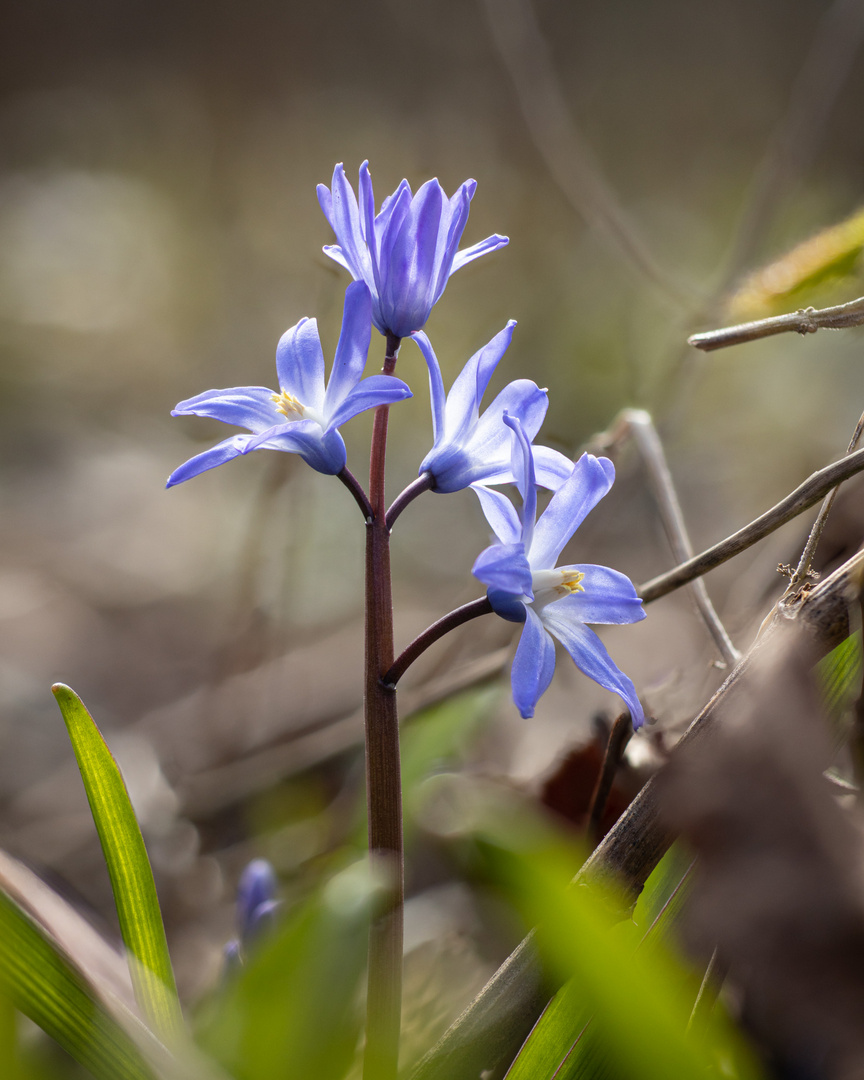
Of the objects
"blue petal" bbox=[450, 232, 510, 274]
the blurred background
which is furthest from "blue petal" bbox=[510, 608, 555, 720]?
the blurred background

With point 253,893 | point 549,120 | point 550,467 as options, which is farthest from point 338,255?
point 549,120

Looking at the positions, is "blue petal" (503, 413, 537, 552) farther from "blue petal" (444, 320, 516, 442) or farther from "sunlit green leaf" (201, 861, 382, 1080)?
"sunlit green leaf" (201, 861, 382, 1080)

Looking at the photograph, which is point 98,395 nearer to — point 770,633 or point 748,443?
point 748,443

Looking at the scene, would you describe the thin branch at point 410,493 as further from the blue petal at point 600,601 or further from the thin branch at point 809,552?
the thin branch at point 809,552

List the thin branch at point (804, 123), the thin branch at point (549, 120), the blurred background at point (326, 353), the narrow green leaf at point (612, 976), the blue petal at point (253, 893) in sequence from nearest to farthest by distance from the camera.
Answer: the narrow green leaf at point (612, 976)
the blue petal at point (253, 893)
the blurred background at point (326, 353)
the thin branch at point (804, 123)
the thin branch at point (549, 120)

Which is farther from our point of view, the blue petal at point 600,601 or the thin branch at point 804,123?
the thin branch at point 804,123

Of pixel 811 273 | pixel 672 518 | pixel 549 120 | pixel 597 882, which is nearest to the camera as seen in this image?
pixel 597 882

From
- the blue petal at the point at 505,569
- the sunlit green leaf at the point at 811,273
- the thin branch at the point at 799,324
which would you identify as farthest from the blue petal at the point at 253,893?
the sunlit green leaf at the point at 811,273

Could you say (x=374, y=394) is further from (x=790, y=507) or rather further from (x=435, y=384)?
(x=790, y=507)
